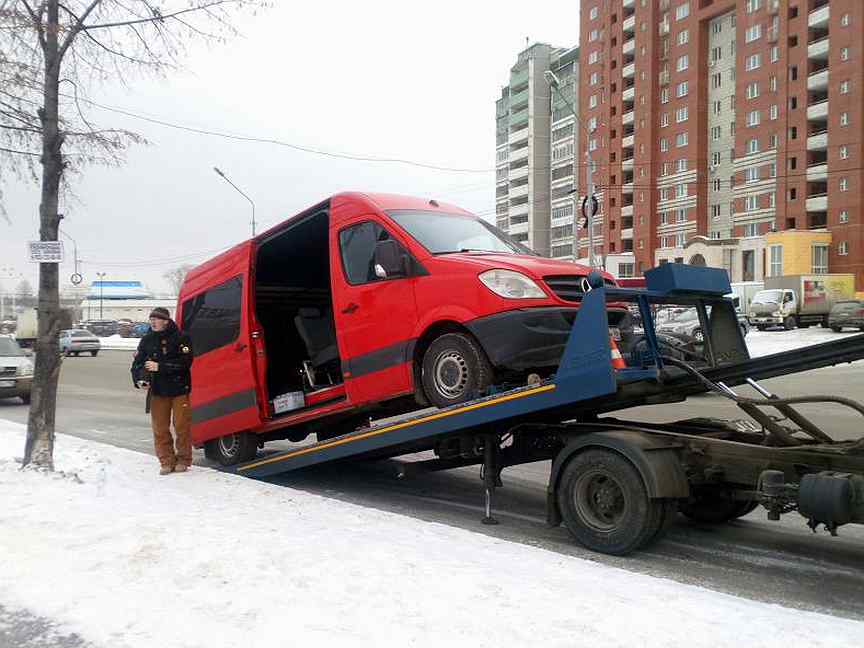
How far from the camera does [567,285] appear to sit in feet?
19.0

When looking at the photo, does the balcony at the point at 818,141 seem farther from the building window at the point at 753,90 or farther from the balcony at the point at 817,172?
the building window at the point at 753,90

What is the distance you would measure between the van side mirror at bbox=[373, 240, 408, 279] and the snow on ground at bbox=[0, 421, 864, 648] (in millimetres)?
1934

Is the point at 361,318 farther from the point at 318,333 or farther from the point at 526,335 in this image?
the point at 318,333

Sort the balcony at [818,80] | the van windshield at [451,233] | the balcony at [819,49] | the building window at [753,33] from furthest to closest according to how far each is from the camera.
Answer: the building window at [753,33] < the balcony at [818,80] < the balcony at [819,49] < the van windshield at [451,233]

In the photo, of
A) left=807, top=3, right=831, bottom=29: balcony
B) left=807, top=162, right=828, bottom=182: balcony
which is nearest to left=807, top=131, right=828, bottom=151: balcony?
left=807, top=162, right=828, bottom=182: balcony

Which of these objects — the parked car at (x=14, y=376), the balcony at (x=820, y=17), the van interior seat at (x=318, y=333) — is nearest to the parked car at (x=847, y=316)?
the van interior seat at (x=318, y=333)

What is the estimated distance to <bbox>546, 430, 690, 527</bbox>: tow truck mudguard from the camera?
4719mm

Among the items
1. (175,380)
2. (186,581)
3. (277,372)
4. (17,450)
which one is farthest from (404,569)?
(17,450)

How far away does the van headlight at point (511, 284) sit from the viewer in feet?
18.1

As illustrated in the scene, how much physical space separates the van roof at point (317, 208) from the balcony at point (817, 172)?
209 ft

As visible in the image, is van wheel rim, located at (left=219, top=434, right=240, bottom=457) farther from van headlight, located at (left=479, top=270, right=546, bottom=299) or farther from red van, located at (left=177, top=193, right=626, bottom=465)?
van headlight, located at (left=479, top=270, right=546, bottom=299)

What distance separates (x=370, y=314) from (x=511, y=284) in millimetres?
1489

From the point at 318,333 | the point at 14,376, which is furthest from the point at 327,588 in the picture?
the point at 14,376

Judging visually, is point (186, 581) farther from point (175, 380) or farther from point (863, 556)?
point (863, 556)
